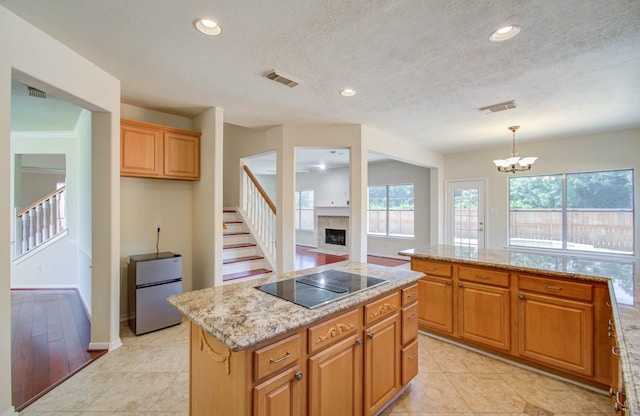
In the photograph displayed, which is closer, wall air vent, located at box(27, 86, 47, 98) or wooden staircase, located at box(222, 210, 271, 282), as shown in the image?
wall air vent, located at box(27, 86, 47, 98)

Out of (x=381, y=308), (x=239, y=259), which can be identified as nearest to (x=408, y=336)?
(x=381, y=308)

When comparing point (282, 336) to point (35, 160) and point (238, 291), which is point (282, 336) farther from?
point (35, 160)

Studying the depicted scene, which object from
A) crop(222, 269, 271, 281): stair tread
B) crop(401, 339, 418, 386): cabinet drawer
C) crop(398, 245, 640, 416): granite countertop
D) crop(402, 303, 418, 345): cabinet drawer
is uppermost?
crop(398, 245, 640, 416): granite countertop

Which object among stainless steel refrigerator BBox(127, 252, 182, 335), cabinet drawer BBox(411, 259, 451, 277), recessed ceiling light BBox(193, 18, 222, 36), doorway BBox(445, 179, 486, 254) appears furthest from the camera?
doorway BBox(445, 179, 486, 254)

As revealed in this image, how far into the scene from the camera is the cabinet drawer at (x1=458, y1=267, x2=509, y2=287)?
8.24 feet

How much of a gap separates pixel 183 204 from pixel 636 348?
4.17 m

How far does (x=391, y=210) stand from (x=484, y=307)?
527 cm

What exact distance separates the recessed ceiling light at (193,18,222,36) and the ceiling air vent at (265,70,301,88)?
671 millimetres

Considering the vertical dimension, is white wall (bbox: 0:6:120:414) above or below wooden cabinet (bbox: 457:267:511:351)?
above

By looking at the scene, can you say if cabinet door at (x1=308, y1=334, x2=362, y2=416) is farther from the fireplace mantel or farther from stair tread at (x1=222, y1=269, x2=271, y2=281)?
the fireplace mantel

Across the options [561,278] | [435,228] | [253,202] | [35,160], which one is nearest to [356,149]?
[253,202]

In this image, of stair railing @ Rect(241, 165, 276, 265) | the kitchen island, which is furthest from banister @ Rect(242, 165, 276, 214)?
the kitchen island

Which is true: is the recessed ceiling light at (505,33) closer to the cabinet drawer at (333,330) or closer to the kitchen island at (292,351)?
the kitchen island at (292,351)

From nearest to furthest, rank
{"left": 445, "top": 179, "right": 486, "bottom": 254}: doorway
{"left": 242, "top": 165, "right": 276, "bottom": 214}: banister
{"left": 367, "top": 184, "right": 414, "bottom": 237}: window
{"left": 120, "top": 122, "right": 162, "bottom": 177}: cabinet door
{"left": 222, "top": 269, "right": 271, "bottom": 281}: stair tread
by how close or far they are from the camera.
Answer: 1. {"left": 120, "top": 122, "right": 162, "bottom": 177}: cabinet door
2. {"left": 222, "top": 269, "right": 271, "bottom": 281}: stair tread
3. {"left": 242, "top": 165, "right": 276, "bottom": 214}: banister
4. {"left": 445, "top": 179, "right": 486, "bottom": 254}: doorway
5. {"left": 367, "top": 184, "right": 414, "bottom": 237}: window
